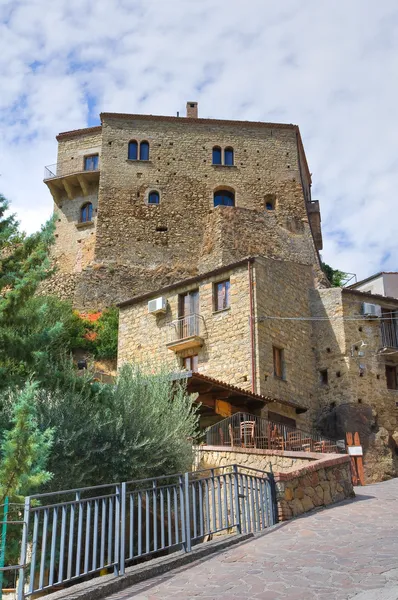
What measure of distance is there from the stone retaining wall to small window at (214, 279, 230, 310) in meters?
8.13

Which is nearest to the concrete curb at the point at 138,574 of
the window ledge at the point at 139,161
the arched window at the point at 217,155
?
the window ledge at the point at 139,161

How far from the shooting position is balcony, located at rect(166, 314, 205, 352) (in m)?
22.5

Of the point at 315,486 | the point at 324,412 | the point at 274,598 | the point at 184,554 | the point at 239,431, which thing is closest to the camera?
the point at 274,598

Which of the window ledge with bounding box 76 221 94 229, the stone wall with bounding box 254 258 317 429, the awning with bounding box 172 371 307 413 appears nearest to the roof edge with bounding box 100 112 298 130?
the window ledge with bounding box 76 221 94 229

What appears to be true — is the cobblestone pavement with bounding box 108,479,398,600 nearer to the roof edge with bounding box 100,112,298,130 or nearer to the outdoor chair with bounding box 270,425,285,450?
the outdoor chair with bounding box 270,425,285,450

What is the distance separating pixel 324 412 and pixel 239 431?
6.71 m

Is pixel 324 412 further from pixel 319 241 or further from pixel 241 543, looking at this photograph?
pixel 319 241

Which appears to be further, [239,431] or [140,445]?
[239,431]

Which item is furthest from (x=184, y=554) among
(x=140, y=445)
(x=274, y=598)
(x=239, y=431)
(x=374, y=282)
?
(x=374, y=282)

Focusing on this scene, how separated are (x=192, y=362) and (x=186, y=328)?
1.21 m

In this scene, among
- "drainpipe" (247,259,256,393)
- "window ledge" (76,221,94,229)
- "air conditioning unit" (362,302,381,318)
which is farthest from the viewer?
"window ledge" (76,221,94,229)

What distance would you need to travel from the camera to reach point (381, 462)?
21969 millimetres

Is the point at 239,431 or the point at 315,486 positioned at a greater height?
the point at 239,431

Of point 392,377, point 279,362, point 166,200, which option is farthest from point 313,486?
point 166,200
